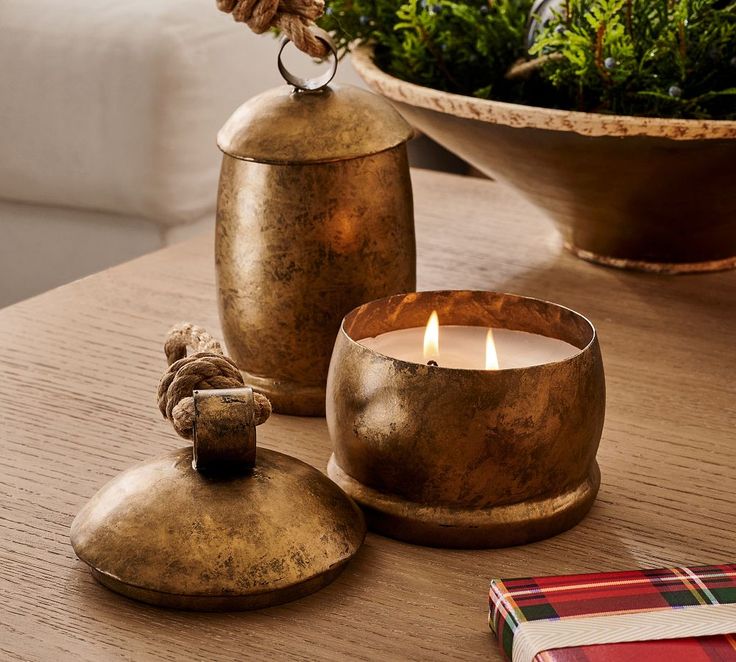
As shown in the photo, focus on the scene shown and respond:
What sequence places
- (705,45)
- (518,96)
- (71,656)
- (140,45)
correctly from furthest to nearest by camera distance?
(140,45) < (518,96) < (705,45) < (71,656)

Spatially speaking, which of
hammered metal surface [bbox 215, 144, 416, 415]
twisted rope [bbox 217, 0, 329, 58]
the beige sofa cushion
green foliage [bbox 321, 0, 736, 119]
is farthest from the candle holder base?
the beige sofa cushion

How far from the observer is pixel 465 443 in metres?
0.46

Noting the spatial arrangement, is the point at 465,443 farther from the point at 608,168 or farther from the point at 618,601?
the point at 608,168

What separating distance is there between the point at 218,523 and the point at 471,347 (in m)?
0.17

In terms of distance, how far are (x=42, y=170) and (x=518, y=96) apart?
101 cm

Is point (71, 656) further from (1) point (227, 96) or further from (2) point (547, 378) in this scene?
(1) point (227, 96)

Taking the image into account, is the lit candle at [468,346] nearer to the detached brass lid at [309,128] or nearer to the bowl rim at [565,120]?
the detached brass lid at [309,128]

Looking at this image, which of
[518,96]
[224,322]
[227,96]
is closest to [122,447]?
[224,322]

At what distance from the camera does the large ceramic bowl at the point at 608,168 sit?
702 millimetres

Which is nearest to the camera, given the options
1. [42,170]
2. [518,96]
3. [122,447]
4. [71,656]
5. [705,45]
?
[71,656]

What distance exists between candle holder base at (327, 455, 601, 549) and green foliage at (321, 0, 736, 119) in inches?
13.5

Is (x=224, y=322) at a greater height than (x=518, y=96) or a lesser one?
lesser

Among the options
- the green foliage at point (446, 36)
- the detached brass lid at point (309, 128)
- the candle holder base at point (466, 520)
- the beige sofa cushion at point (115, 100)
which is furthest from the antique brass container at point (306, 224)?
the beige sofa cushion at point (115, 100)

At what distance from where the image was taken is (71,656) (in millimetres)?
406
